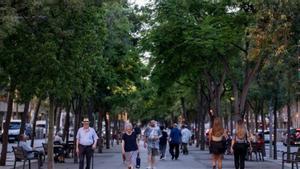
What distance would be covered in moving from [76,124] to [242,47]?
9.89 metres

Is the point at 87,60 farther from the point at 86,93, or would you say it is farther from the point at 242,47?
the point at 242,47

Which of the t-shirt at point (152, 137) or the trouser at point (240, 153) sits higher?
the t-shirt at point (152, 137)

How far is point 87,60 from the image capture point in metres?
20.2

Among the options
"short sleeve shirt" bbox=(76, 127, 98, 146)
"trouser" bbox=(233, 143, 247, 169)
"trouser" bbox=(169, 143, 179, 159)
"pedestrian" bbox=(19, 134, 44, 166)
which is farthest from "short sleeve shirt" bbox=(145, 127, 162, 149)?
"trouser" bbox=(169, 143, 179, 159)

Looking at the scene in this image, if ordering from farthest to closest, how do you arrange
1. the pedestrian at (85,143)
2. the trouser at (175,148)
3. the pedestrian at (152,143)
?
1. the trouser at (175,148)
2. the pedestrian at (152,143)
3. the pedestrian at (85,143)

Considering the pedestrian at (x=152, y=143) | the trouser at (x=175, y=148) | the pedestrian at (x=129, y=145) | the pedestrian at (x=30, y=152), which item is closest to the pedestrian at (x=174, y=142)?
the trouser at (x=175, y=148)

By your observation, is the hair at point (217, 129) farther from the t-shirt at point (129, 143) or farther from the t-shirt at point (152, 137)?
the t-shirt at point (152, 137)

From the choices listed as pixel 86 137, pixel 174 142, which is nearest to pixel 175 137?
pixel 174 142

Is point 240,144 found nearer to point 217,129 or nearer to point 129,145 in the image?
point 217,129

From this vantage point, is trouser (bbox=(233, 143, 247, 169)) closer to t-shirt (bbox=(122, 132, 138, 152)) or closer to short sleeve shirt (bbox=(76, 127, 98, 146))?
t-shirt (bbox=(122, 132, 138, 152))

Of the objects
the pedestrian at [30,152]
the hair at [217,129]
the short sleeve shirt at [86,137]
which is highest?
the hair at [217,129]

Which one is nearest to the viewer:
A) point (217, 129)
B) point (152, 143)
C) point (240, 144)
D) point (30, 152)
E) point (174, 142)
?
point (240, 144)

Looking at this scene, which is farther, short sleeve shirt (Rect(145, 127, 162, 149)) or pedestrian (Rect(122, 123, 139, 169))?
short sleeve shirt (Rect(145, 127, 162, 149))

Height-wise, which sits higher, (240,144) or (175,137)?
(175,137)
